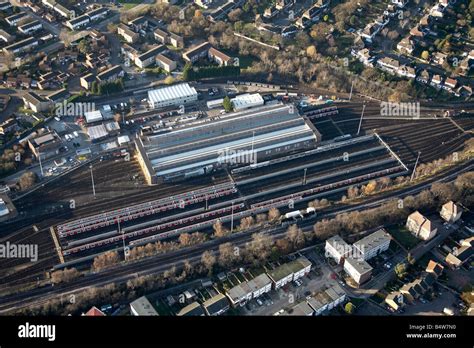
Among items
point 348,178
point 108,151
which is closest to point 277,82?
point 348,178

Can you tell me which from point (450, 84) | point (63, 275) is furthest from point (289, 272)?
point (450, 84)

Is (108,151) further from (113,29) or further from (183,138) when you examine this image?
(113,29)

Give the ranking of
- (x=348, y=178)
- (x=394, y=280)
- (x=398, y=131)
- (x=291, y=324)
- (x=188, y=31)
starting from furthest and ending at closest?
(x=188, y=31) < (x=398, y=131) < (x=348, y=178) < (x=394, y=280) < (x=291, y=324)

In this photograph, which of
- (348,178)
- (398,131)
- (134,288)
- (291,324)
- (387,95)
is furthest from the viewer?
(387,95)

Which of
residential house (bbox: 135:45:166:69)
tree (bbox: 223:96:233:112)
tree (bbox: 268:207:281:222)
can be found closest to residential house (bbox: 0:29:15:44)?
residential house (bbox: 135:45:166:69)
